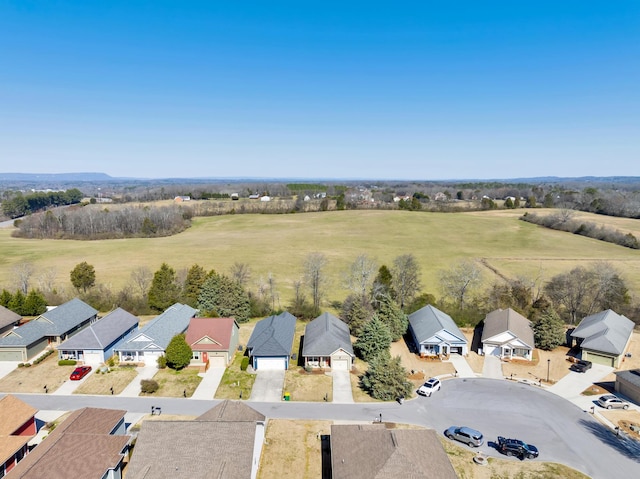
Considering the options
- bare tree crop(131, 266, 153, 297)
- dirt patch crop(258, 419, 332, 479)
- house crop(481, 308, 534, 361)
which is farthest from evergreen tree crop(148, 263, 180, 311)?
house crop(481, 308, 534, 361)

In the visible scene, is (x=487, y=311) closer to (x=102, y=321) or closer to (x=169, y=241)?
(x=102, y=321)

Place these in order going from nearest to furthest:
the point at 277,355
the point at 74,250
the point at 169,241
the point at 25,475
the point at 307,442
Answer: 1. the point at 25,475
2. the point at 307,442
3. the point at 277,355
4. the point at 74,250
5. the point at 169,241

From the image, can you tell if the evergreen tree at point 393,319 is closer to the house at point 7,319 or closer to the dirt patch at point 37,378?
the dirt patch at point 37,378

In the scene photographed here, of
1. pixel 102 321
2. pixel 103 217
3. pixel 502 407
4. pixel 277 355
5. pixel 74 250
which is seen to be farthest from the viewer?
pixel 103 217

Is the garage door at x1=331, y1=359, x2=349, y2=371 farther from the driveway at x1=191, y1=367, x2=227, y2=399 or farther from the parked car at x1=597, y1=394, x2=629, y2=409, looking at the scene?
the parked car at x1=597, y1=394, x2=629, y2=409

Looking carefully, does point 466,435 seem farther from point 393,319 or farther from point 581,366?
point 581,366

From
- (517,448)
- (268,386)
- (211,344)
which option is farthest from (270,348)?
(517,448)

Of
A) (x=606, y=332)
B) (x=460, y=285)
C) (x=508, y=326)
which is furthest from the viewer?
(x=460, y=285)

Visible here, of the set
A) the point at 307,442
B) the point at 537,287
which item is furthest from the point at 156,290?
the point at 537,287
